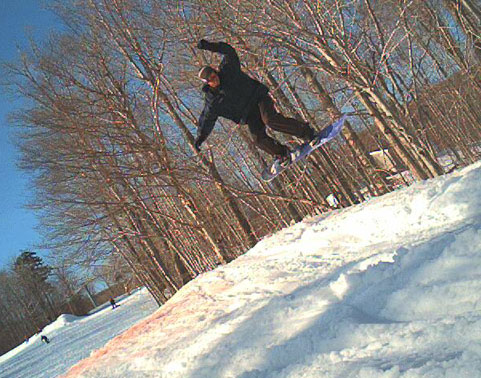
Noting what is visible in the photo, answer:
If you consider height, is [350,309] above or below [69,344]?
above

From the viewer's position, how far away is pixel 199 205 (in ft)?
23.3

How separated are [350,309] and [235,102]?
2914 mm

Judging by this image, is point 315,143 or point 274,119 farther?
point 315,143

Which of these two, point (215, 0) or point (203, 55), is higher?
point (203, 55)

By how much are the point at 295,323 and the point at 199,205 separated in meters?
5.20

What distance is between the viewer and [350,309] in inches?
73.5

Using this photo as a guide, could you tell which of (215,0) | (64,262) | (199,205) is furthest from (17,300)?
(215,0)

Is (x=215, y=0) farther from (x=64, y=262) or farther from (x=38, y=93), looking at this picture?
(x=64, y=262)

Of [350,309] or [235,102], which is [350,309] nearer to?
[350,309]

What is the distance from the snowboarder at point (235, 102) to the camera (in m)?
3.97

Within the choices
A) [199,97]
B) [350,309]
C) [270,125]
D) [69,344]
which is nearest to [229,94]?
[270,125]

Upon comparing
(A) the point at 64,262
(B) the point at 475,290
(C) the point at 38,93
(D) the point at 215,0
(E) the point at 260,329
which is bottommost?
(B) the point at 475,290

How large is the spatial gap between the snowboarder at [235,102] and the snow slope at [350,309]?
1459mm

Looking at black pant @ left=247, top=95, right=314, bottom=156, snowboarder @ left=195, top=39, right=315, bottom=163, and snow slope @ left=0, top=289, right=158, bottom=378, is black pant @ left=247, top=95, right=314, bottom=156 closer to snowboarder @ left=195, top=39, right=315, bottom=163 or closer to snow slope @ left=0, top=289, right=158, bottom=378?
snowboarder @ left=195, top=39, right=315, bottom=163
